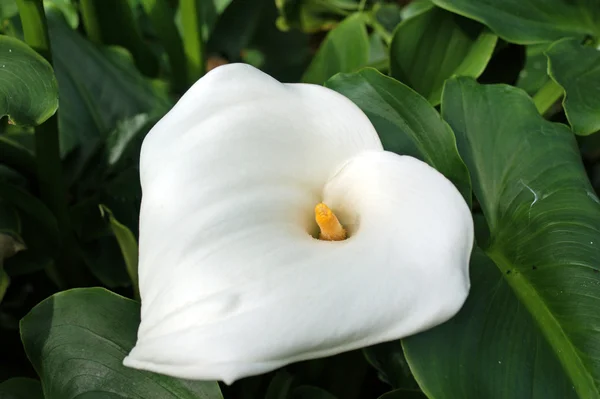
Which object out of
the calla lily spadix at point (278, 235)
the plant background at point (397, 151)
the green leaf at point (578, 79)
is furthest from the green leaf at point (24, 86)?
the green leaf at point (578, 79)

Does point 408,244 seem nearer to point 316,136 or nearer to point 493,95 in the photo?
point 316,136

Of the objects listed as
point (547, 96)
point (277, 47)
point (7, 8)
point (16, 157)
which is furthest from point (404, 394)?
point (277, 47)

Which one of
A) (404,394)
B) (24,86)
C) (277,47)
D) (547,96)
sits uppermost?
(24,86)

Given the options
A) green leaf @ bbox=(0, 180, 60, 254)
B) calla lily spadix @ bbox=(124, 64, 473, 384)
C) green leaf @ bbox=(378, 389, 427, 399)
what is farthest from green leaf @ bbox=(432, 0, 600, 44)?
green leaf @ bbox=(0, 180, 60, 254)

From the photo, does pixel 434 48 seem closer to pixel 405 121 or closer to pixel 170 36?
pixel 405 121

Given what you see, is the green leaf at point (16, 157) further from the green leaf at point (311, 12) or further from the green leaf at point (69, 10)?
the green leaf at point (311, 12)
